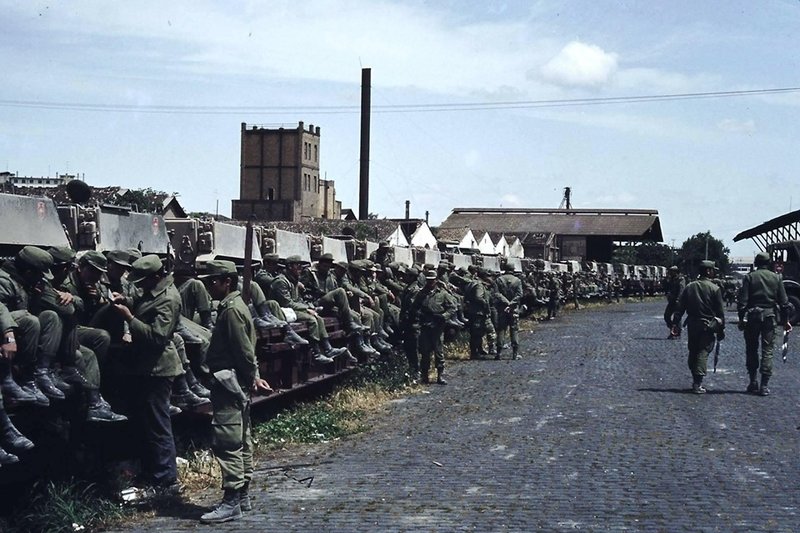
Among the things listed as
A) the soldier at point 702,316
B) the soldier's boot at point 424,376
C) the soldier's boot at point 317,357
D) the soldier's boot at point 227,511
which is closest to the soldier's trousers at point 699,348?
the soldier at point 702,316

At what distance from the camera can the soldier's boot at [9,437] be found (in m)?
7.05

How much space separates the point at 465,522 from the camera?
25.7ft

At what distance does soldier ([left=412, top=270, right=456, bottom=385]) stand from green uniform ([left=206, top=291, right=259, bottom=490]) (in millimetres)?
8764

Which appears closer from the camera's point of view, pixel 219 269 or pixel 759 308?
pixel 219 269

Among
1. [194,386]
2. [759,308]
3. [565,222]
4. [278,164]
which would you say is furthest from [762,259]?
[278,164]

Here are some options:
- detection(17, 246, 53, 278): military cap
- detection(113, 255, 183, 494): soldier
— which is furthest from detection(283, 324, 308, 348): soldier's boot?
detection(17, 246, 53, 278): military cap

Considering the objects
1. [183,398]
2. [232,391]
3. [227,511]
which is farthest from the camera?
[183,398]

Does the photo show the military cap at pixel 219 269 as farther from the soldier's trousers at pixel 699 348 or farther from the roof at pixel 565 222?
the roof at pixel 565 222

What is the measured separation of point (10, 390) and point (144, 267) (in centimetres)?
162

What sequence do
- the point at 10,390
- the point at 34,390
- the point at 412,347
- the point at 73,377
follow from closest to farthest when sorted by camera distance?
the point at 10,390 → the point at 34,390 → the point at 73,377 → the point at 412,347

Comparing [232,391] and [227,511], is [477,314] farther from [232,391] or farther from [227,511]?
[227,511]

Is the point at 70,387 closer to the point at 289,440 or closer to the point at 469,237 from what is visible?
the point at 289,440

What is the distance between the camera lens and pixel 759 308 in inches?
617

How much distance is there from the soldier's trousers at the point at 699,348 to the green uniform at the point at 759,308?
1.81ft
